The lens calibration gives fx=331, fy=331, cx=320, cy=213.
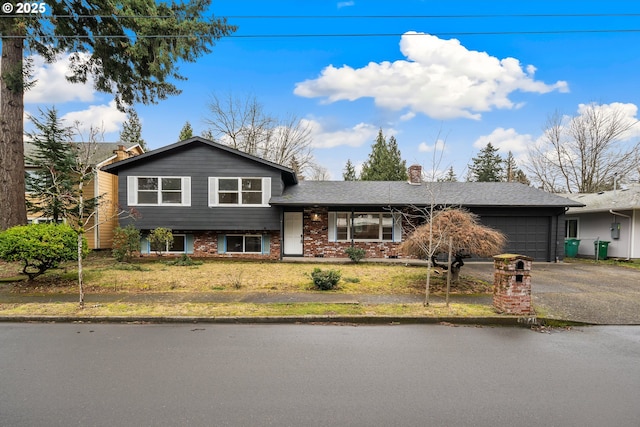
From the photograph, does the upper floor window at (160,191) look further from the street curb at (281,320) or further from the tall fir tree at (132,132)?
the tall fir tree at (132,132)

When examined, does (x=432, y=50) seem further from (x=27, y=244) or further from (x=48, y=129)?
(x=48, y=129)

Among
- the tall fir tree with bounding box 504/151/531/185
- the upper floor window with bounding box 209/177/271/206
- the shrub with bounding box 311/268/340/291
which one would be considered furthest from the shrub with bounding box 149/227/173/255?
the tall fir tree with bounding box 504/151/531/185

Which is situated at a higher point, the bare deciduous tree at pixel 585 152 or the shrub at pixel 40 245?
the bare deciduous tree at pixel 585 152

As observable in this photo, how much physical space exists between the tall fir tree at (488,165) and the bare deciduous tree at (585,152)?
13935mm

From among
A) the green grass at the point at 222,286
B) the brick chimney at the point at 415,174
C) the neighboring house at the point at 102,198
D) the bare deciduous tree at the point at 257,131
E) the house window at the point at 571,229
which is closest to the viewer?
the green grass at the point at 222,286

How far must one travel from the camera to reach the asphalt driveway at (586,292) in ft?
21.7

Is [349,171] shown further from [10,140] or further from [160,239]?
[10,140]

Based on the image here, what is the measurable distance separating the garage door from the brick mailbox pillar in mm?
10376

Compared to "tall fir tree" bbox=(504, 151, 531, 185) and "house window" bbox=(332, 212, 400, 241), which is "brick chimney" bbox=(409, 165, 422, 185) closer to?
"house window" bbox=(332, 212, 400, 241)

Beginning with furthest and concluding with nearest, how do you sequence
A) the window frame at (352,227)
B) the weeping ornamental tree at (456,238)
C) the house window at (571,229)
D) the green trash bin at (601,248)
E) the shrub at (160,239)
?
the house window at (571,229)
the green trash bin at (601,248)
the window frame at (352,227)
the shrub at (160,239)
the weeping ornamental tree at (456,238)

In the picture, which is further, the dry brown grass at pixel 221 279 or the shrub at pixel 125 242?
the shrub at pixel 125 242

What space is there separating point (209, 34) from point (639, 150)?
2874 cm

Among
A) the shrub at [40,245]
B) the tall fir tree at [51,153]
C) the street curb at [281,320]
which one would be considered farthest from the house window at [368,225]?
the tall fir tree at [51,153]

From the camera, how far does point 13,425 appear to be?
2959mm
